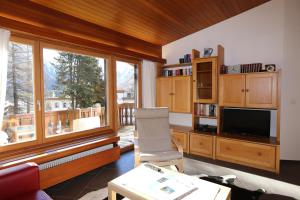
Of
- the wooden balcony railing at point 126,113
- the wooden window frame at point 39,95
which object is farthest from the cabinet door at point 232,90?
the wooden window frame at point 39,95

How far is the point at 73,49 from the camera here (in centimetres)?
300

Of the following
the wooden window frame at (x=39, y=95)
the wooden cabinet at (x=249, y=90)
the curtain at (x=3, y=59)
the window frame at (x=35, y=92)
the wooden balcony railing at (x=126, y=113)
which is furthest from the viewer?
the wooden balcony railing at (x=126, y=113)

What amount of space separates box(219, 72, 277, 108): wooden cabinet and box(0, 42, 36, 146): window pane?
3.11 metres

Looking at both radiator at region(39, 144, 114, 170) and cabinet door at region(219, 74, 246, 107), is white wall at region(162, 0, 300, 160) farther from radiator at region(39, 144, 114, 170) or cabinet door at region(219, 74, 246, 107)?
radiator at region(39, 144, 114, 170)

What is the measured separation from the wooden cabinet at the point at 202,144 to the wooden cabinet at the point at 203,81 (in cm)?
70

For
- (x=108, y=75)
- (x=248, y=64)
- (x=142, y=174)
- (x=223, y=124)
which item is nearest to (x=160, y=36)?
(x=108, y=75)

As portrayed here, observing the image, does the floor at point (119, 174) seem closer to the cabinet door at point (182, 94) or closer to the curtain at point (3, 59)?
the cabinet door at point (182, 94)

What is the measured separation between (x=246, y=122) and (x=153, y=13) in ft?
8.11

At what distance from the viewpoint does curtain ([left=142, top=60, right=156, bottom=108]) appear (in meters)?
4.26

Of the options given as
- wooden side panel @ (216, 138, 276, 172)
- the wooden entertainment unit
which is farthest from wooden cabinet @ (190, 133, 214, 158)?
wooden side panel @ (216, 138, 276, 172)

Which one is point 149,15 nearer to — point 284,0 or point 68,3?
point 68,3

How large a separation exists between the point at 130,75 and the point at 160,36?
107cm

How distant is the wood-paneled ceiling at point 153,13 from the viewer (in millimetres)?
2617

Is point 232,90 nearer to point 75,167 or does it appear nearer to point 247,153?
point 247,153
